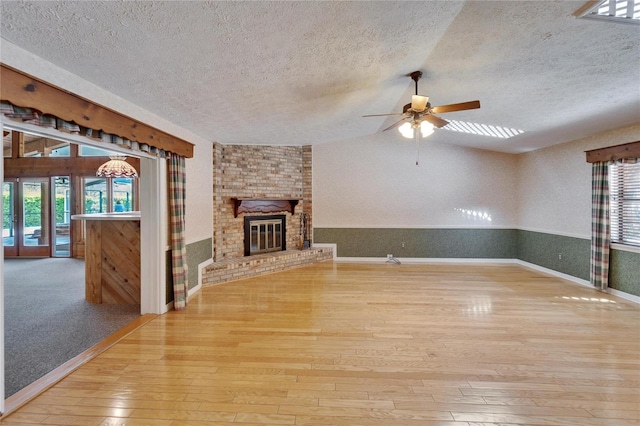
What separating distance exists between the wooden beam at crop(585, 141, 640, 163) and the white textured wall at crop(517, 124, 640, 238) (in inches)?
5.8

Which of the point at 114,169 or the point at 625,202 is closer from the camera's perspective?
the point at 625,202

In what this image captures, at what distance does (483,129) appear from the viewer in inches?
202

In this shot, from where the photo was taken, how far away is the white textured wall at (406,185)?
21.2 ft

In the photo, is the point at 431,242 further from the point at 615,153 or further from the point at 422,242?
the point at 615,153

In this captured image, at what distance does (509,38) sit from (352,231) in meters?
4.70

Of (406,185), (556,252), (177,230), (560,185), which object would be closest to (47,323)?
(177,230)

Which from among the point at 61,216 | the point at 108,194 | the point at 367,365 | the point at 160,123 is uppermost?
the point at 160,123

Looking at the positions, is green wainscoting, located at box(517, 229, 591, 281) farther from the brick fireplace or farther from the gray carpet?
the gray carpet

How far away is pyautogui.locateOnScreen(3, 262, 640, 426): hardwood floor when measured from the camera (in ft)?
6.21

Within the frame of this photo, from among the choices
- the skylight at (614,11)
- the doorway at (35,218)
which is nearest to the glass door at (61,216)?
the doorway at (35,218)

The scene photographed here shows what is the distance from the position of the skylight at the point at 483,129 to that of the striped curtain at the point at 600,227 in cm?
131

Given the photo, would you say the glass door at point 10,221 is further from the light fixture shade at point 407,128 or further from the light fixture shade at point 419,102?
the light fixture shade at point 419,102

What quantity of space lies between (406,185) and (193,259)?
475 cm

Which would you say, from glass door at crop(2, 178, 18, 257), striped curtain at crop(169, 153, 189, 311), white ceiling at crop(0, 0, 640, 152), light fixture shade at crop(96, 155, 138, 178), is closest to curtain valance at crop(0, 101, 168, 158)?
white ceiling at crop(0, 0, 640, 152)
